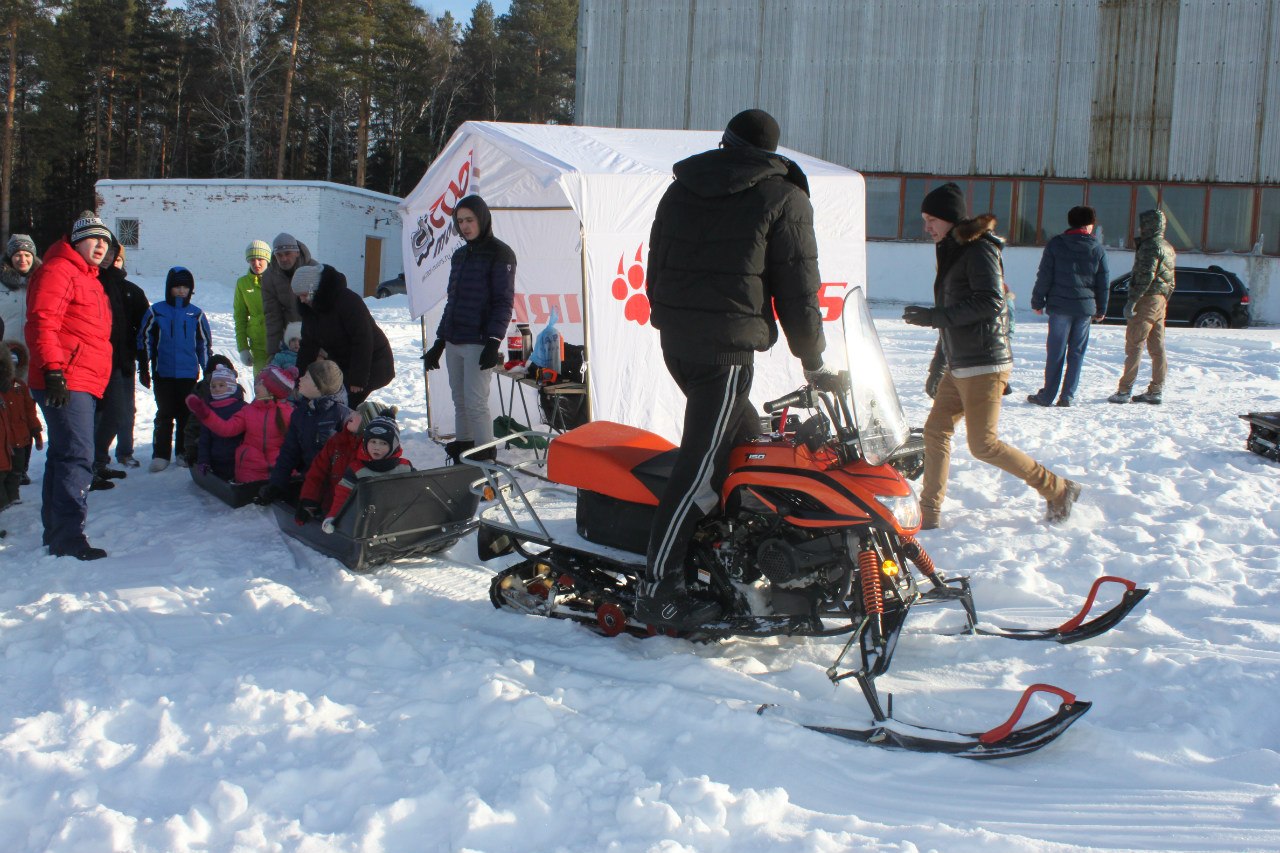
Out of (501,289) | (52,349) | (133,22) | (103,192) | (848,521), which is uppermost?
(133,22)

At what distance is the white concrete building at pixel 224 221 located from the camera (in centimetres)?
2281

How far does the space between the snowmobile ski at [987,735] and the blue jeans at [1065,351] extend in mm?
5787

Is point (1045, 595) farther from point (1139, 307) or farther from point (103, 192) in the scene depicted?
point (103, 192)

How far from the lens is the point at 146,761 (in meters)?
2.60

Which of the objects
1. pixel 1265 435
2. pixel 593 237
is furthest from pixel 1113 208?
pixel 593 237

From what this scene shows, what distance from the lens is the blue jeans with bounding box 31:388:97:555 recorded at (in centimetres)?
454

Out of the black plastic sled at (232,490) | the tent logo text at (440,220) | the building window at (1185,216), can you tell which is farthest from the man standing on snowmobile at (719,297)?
the building window at (1185,216)

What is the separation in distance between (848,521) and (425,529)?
2.16m

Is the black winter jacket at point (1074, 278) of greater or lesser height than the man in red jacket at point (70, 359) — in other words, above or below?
above

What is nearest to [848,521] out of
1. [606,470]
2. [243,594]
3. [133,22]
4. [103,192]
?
[606,470]

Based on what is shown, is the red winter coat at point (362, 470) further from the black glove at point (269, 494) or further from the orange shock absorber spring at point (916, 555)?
the orange shock absorber spring at point (916, 555)

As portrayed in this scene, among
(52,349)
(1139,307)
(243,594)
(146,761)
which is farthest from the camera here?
(1139,307)

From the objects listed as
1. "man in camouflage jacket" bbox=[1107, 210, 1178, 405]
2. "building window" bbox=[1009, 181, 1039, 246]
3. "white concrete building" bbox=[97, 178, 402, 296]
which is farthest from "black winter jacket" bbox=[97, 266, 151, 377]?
"building window" bbox=[1009, 181, 1039, 246]

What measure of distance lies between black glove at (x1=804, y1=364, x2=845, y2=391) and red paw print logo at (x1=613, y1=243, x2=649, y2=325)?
3.03 metres
